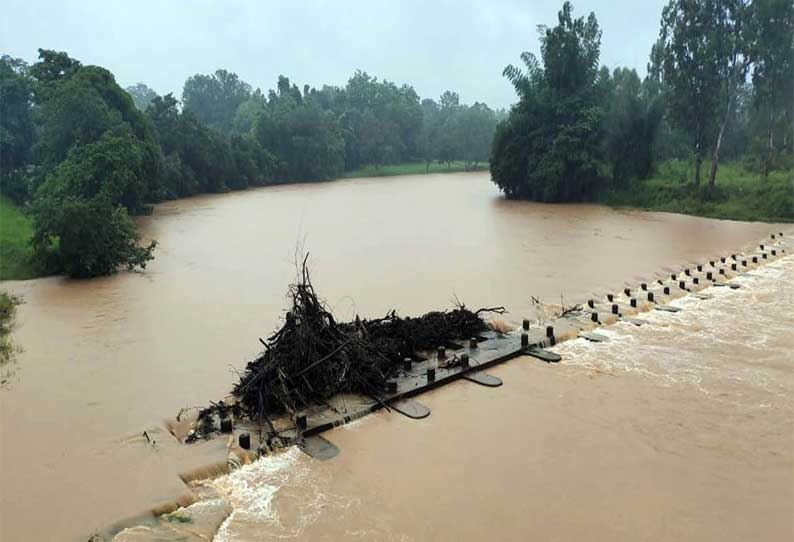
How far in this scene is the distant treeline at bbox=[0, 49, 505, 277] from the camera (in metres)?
11.7

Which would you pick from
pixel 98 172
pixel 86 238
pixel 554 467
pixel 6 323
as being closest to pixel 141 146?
pixel 98 172

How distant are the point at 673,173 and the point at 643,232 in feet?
35.3

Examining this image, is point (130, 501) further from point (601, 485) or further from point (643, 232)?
point (643, 232)

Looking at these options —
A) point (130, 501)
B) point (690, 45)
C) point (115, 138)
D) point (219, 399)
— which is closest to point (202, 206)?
point (115, 138)

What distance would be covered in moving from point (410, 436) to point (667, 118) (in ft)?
67.8

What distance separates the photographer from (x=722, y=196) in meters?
21.5

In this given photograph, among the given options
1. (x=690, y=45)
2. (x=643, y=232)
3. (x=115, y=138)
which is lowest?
(x=643, y=232)

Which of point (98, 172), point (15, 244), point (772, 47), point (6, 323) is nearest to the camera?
point (6, 323)

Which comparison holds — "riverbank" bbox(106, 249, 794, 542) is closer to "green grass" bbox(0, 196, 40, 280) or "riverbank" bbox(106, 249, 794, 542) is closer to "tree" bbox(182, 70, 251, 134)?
"green grass" bbox(0, 196, 40, 280)

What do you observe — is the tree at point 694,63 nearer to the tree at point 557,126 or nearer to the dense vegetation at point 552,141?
the dense vegetation at point 552,141

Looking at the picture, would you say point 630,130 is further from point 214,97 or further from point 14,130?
point 214,97

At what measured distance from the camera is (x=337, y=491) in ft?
13.7

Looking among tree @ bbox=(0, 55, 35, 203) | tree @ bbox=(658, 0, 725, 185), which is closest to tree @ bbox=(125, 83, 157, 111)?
tree @ bbox=(0, 55, 35, 203)

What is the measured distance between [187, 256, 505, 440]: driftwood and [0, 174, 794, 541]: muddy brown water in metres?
0.47
